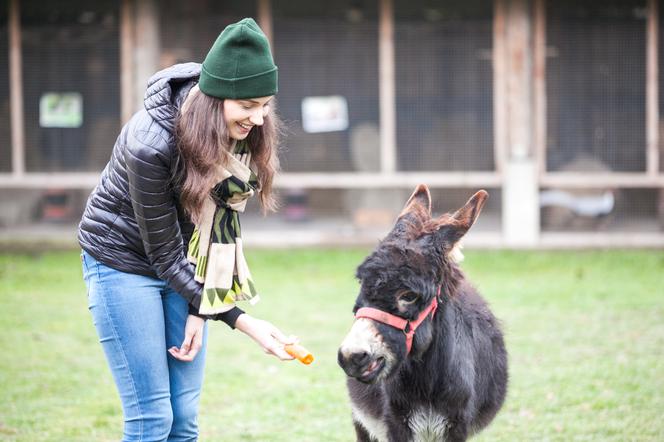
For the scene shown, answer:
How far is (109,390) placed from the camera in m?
6.91

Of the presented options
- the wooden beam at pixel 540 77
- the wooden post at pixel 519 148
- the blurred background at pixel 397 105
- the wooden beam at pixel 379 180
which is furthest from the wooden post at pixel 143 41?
the wooden beam at pixel 540 77

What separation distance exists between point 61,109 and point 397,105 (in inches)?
188

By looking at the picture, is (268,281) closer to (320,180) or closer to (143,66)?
(320,180)

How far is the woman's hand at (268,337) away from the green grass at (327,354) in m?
2.40

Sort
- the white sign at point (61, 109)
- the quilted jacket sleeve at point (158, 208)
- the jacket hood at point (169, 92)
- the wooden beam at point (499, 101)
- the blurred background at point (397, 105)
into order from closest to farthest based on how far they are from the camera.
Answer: the quilted jacket sleeve at point (158, 208), the jacket hood at point (169, 92), the blurred background at point (397, 105), the wooden beam at point (499, 101), the white sign at point (61, 109)

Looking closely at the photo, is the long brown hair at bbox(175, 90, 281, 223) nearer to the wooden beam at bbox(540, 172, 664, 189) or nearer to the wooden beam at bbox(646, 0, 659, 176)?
the wooden beam at bbox(540, 172, 664, 189)

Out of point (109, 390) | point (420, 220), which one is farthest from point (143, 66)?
point (420, 220)

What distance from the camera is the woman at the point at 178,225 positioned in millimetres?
3338

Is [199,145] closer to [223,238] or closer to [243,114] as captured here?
[243,114]

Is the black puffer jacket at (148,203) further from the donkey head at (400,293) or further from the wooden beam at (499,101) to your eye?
the wooden beam at (499,101)

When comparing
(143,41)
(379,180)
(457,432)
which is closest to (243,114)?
(457,432)

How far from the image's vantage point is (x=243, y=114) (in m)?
3.40

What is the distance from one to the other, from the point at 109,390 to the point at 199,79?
4.10 meters

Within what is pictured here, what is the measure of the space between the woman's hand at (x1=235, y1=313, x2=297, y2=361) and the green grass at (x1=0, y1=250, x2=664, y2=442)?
240 centimetres
